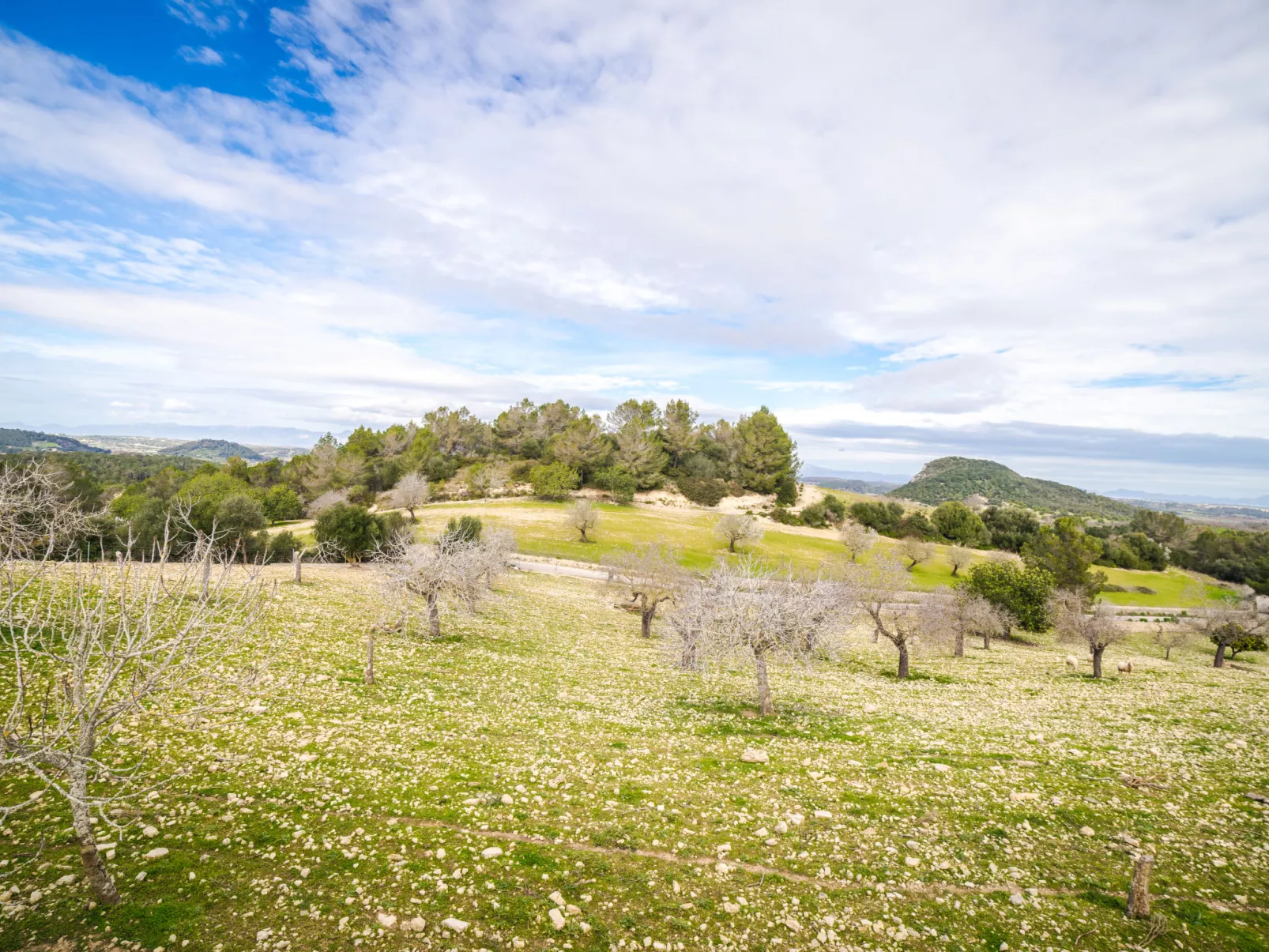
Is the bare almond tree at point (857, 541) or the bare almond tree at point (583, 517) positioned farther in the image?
the bare almond tree at point (857, 541)

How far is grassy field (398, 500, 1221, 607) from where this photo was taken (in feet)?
259

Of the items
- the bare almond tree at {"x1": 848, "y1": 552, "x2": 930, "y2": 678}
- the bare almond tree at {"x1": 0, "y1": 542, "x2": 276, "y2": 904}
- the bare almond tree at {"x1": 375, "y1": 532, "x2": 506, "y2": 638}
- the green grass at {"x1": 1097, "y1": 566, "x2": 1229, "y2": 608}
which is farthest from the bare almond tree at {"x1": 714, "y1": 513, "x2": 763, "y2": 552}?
the bare almond tree at {"x1": 0, "y1": 542, "x2": 276, "y2": 904}

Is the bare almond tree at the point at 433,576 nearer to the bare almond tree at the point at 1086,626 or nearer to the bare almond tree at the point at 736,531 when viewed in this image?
the bare almond tree at the point at 1086,626

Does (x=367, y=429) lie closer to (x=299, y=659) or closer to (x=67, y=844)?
(x=299, y=659)

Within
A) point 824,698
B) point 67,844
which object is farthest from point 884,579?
point 67,844

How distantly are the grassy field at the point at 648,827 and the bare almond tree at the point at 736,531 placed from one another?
60904 millimetres

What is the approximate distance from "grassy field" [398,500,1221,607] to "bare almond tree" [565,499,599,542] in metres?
1.75

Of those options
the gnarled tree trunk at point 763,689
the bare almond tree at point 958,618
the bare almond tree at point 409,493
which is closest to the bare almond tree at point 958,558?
the bare almond tree at point 958,618

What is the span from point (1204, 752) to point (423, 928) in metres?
26.6

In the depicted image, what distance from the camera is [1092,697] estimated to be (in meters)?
28.0

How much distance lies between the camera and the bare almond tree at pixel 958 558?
280 feet

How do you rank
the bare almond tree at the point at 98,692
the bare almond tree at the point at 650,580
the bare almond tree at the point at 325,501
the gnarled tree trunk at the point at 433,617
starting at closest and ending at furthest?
the bare almond tree at the point at 98,692 < the gnarled tree trunk at the point at 433,617 < the bare almond tree at the point at 650,580 < the bare almond tree at the point at 325,501

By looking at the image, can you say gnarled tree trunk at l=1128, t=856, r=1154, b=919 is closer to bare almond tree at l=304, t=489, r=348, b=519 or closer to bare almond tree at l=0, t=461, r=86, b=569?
bare almond tree at l=0, t=461, r=86, b=569

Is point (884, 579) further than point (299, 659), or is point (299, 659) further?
point (884, 579)
